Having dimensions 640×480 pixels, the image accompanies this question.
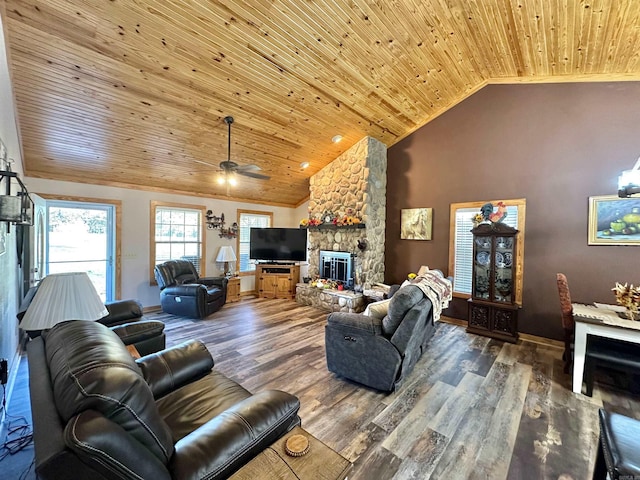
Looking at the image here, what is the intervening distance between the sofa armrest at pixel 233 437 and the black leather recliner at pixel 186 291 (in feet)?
12.7

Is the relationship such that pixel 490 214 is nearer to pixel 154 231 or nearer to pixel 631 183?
pixel 631 183

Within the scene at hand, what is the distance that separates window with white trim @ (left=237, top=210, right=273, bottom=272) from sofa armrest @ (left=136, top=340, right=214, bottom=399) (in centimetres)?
512

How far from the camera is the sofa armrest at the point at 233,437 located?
3.46ft

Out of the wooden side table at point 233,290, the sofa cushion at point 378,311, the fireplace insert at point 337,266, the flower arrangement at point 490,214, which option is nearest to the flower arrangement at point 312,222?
the fireplace insert at point 337,266

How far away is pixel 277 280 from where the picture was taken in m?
6.60

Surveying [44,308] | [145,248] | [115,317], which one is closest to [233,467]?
[44,308]

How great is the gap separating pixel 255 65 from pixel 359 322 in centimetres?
327

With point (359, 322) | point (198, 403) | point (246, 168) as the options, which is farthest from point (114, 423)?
point (246, 168)

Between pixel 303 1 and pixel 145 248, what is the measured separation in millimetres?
5036

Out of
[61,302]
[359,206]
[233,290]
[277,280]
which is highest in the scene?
[359,206]

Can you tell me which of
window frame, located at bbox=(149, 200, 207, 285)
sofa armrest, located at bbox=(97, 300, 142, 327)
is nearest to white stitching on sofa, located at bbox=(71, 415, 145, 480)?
sofa armrest, located at bbox=(97, 300, 142, 327)

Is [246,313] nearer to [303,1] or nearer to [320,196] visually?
[320,196]

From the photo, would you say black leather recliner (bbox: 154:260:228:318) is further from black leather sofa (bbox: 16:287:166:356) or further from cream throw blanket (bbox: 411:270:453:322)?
cream throw blanket (bbox: 411:270:453:322)

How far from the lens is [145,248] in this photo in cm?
544
